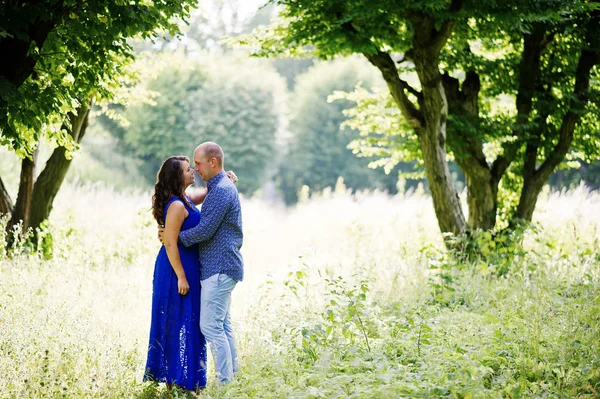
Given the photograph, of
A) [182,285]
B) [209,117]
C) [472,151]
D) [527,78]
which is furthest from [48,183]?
[209,117]

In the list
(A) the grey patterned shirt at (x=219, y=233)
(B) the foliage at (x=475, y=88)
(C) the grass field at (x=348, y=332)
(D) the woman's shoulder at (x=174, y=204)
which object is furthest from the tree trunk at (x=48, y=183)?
(A) the grey patterned shirt at (x=219, y=233)

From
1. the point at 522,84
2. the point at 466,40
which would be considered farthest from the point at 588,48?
the point at 466,40

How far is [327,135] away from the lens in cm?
3853

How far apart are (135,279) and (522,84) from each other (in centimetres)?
605

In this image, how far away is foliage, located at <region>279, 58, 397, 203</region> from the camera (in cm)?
3784

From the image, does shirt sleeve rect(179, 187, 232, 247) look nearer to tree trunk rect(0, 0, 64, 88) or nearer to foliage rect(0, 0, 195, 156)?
foliage rect(0, 0, 195, 156)

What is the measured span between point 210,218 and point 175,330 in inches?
36.0

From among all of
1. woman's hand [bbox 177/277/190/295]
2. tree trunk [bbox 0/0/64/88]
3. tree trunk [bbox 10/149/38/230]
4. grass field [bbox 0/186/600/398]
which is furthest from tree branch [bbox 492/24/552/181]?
tree trunk [bbox 10/149/38/230]

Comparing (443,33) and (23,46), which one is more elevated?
(443,33)

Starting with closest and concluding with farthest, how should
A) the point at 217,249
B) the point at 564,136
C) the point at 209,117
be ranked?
1. the point at 217,249
2. the point at 564,136
3. the point at 209,117

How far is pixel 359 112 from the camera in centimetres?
969

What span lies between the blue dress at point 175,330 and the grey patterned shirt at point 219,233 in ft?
0.44

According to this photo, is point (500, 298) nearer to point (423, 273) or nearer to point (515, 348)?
point (423, 273)

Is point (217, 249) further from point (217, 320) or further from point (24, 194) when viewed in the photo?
point (24, 194)
